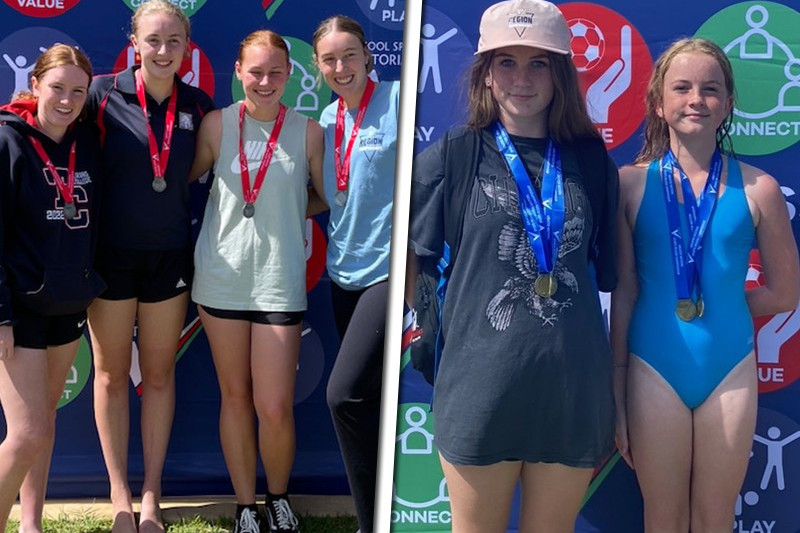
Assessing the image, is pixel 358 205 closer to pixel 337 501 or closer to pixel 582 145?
pixel 582 145

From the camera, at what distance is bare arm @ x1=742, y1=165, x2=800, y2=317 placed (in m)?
2.61

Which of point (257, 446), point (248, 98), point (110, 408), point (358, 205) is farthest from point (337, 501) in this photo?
point (248, 98)

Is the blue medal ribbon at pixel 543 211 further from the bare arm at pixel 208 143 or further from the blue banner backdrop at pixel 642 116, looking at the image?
the bare arm at pixel 208 143

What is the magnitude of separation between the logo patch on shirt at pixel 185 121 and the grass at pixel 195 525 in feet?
4.87

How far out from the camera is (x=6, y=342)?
303 centimetres

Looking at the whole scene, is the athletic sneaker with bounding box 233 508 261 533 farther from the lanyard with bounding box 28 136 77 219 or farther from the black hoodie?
the lanyard with bounding box 28 136 77 219

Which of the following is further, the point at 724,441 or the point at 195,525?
the point at 195,525

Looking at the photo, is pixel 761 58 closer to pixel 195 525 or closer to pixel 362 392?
pixel 362 392

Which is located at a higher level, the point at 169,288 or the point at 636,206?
the point at 636,206

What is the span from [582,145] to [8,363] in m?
1.90

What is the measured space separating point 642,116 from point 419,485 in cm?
127

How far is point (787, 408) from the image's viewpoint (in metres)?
3.08

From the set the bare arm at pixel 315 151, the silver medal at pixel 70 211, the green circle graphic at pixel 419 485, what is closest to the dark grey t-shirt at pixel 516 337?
the green circle graphic at pixel 419 485

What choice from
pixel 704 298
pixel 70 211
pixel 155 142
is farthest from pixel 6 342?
pixel 704 298
